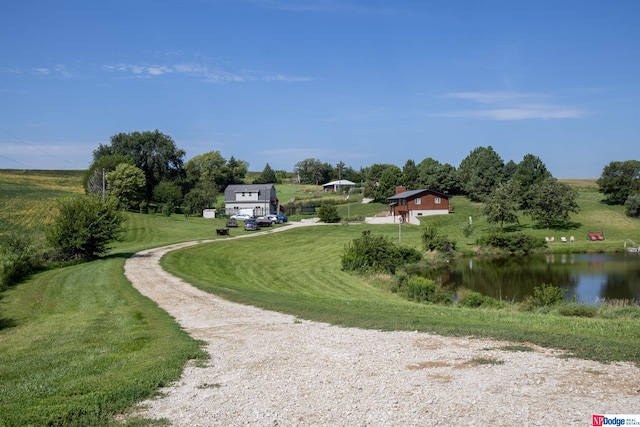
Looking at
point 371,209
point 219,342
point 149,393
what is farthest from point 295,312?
point 371,209

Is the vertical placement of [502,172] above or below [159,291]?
above

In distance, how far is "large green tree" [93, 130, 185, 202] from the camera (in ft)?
343

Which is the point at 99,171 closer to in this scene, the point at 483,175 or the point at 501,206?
the point at 501,206

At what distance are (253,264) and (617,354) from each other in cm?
3313

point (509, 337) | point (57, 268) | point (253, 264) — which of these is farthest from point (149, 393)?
point (253, 264)

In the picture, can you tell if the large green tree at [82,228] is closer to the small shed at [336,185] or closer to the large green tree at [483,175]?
the large green tree at [483,175]

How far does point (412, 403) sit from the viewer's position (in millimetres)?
7336

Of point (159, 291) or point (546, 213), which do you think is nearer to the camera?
point (159, 291)

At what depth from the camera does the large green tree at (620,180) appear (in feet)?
268

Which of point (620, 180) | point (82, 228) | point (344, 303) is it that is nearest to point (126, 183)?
point (82, 228)

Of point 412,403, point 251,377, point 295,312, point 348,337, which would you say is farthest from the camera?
point 295,312

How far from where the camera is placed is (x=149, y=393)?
27.0 feet

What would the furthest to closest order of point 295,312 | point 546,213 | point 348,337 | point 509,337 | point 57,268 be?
point 546,213, point 57,268, point 295,312, point 348,337, point 509,337

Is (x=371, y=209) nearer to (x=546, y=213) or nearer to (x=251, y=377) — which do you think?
(x=546, y=213)
